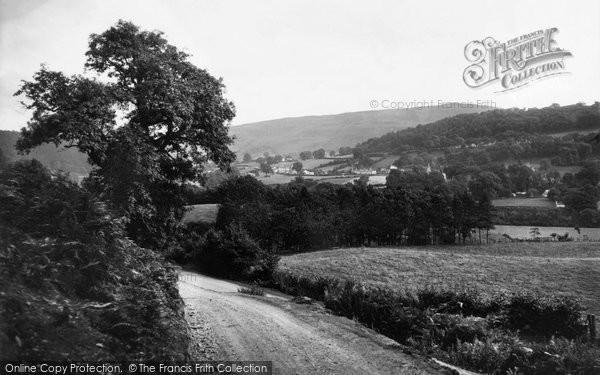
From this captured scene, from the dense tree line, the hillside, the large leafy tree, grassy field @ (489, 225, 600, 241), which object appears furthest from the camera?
the hillside

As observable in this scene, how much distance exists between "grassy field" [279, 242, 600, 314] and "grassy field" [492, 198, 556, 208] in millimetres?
53496

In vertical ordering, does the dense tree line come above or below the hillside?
below

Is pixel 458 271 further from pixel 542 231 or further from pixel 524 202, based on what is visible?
pixel 524 202

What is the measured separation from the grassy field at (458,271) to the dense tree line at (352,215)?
27.7 ft

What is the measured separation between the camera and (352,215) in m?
66.7

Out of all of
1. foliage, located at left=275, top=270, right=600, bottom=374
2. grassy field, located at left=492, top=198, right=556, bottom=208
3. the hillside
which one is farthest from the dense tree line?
the hillside

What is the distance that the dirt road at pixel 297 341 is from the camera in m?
10.0

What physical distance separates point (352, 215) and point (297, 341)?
5541cm

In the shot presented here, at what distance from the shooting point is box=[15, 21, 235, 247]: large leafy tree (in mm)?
14039

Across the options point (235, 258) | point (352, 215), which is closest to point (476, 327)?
point (235, 258)

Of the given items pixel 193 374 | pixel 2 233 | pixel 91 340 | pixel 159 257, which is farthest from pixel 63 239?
pixel 159 257

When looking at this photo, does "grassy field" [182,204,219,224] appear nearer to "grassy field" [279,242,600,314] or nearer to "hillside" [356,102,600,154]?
"grassy field" [279,242,600,314]

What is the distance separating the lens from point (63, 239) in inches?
267

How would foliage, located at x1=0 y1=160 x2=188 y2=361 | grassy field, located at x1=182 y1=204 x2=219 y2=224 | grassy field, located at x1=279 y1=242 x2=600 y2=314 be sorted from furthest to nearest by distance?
grassy field, located at x1=182 y1=204 x2=219 y2=224 → grassy field, located at x1=279 y1=242 x2=600 y2=314 → foliage, located at x1=0 y1=160 x2=188 y2=361
